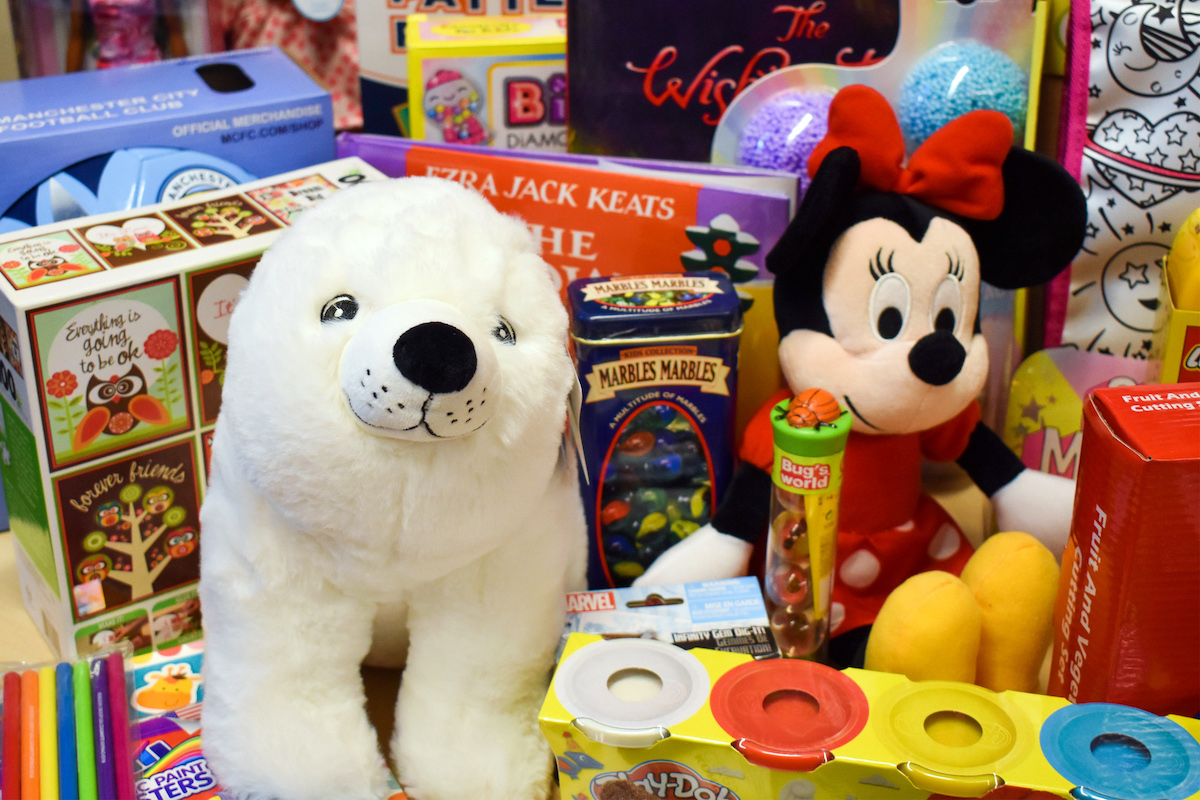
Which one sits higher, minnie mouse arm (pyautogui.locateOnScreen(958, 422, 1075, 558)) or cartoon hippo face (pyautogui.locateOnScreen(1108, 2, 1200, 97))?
cartoon hippo face (pyautogui.locateOnScreen(1108, 2, 1200, 97))

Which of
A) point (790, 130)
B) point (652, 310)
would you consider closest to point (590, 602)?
point (652, 310)

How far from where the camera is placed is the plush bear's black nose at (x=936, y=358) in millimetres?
663

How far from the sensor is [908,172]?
705mm

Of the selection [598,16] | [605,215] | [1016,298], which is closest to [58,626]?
[605,215]

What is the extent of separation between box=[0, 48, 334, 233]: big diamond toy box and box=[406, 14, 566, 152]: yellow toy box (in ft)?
0.35

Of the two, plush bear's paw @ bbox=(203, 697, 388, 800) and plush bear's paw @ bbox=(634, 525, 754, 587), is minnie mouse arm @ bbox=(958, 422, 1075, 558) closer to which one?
plush bear's paw @ bbox=(634, 525, 754, 587)

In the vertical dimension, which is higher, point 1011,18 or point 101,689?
point 1011,18

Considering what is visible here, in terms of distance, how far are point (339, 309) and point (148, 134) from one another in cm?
37

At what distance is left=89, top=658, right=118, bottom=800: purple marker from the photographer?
0.62m

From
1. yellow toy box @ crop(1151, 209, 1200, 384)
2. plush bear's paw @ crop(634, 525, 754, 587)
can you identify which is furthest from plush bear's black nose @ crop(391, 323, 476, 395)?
yellow toy box @ crop(1151, 209, 1200, 384)

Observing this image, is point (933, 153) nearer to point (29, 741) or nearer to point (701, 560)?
point (701, 560)

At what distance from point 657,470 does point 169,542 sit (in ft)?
1.12

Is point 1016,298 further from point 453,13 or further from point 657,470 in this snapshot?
point 453,13

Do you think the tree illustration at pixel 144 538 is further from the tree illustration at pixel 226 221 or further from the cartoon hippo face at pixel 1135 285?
the cartoon hippo face at pixel 1135 285
